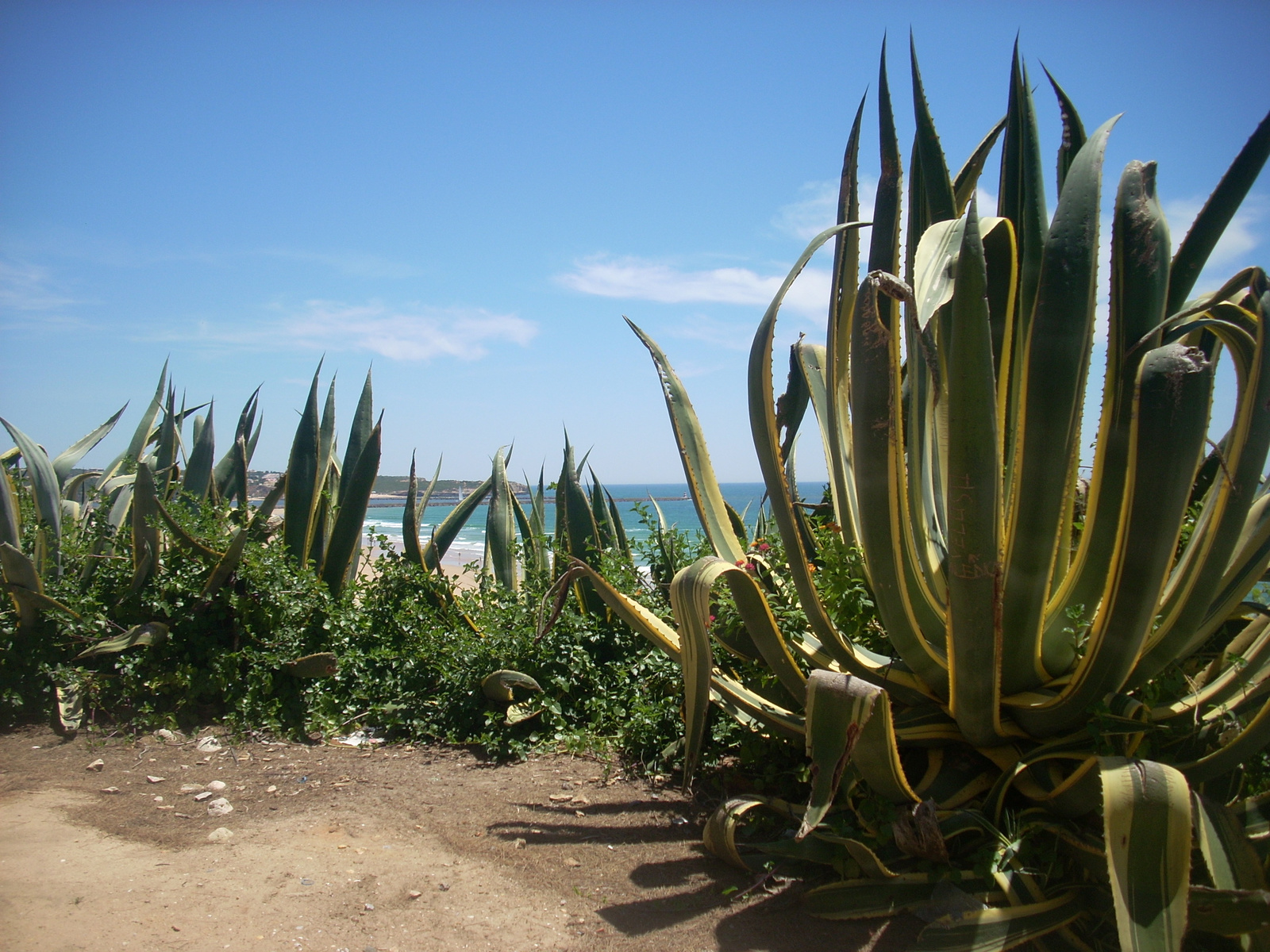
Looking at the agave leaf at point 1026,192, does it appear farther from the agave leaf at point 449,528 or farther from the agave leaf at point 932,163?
the agave leaf at point 449,528

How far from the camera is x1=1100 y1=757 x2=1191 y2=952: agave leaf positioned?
1425mm

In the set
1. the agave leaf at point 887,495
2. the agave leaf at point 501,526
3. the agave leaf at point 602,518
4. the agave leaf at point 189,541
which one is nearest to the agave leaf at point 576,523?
the agave leaf at point 602,518

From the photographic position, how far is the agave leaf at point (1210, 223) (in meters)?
2.04

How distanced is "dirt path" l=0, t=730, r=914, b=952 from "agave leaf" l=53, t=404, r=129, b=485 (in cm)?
244

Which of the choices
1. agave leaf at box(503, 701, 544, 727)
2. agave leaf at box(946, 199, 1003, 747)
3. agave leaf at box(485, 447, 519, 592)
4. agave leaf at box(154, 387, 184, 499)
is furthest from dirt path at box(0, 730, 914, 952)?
agave leaf at box(154, 387, 184, 499)

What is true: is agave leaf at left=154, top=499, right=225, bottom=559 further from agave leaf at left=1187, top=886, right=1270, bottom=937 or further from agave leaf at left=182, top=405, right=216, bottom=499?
agave leaf at left=1187, top=886, right=1270, bottom=937

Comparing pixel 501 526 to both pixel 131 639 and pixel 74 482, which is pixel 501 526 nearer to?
pixel 131 639

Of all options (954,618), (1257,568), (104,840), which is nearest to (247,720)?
(104,840)

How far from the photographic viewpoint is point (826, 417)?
266 cm

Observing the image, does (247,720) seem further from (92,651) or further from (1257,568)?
(1257,568)

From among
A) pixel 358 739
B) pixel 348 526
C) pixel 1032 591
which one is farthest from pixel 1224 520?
pixel 348 526

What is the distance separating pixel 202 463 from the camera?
501cm

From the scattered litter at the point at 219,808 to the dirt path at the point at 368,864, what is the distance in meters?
0.03

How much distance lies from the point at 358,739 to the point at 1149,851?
2.87m
